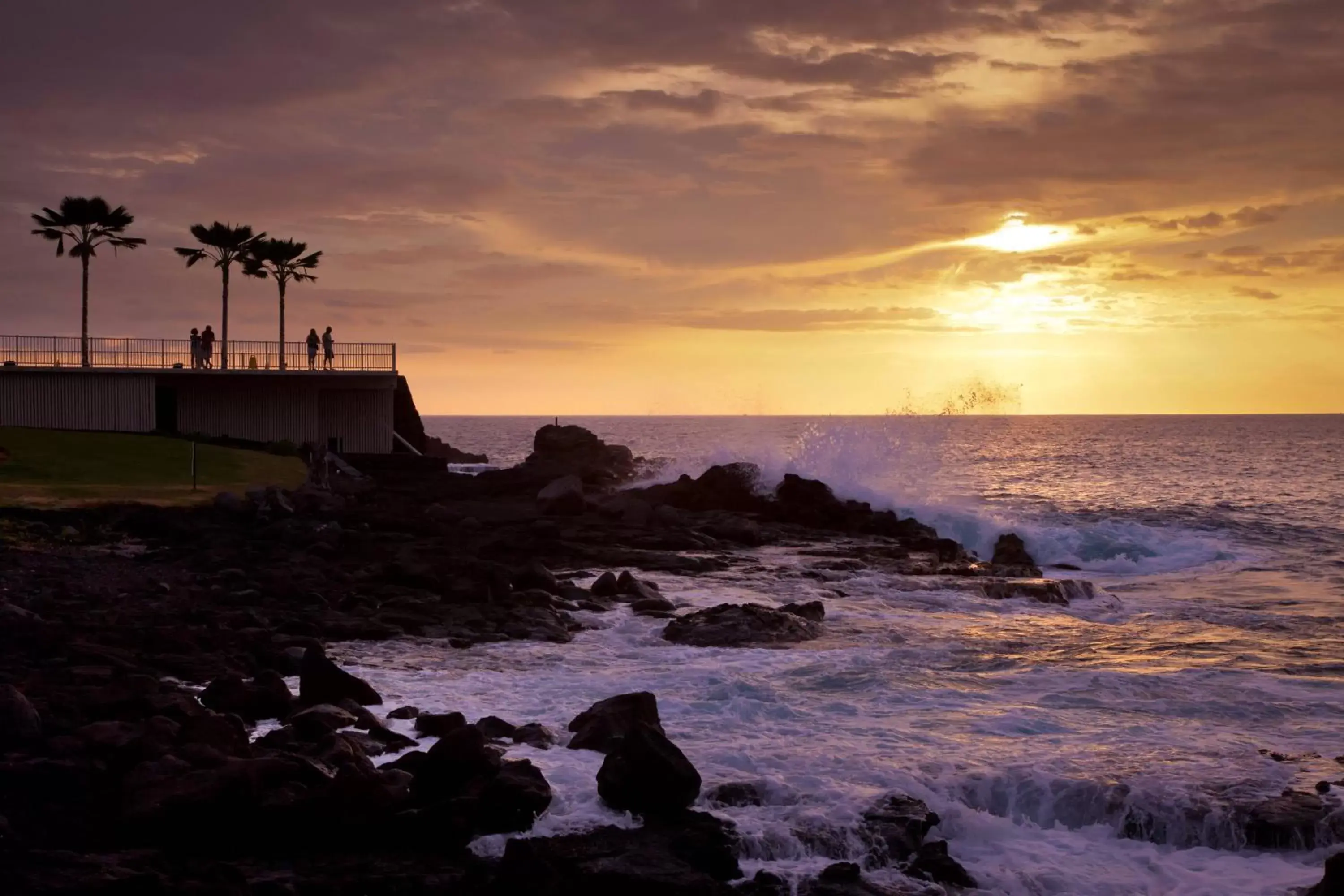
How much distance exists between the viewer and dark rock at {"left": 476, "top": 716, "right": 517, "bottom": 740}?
12273 mm

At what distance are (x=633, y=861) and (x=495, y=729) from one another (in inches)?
136

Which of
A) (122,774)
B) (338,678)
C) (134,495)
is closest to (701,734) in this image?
(338,678)

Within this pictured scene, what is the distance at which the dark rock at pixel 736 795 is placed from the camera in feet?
35.2

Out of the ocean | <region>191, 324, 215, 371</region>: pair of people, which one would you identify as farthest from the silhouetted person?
the ocean

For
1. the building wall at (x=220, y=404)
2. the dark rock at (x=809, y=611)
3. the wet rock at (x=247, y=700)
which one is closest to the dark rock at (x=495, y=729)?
the wet rock at (x=247, y=700)

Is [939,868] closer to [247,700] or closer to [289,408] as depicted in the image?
[247,700]

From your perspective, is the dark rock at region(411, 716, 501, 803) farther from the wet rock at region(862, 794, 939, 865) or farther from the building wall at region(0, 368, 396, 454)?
the building wall at region(0, 368, 396, 454)

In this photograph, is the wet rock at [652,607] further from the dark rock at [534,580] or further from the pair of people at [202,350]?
the pair of people at [202,350]

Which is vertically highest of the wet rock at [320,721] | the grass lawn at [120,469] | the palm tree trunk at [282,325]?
the palm tree trunk at [282,325]

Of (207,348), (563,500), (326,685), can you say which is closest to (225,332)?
(207,348)

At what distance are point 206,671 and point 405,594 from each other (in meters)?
6.98

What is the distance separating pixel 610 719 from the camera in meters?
12.2

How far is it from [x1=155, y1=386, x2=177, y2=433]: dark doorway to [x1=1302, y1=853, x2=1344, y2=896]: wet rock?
51.0 metres

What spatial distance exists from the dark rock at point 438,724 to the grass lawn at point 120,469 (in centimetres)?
1887
